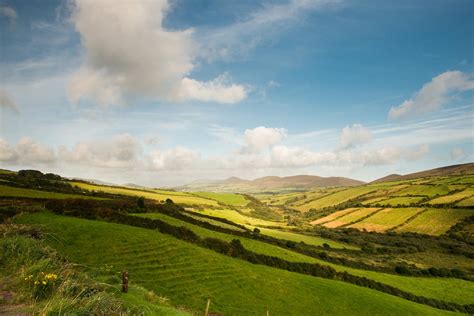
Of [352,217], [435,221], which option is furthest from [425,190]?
[435,221]

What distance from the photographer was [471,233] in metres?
99.3

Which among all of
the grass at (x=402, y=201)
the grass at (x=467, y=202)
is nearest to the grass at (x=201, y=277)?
the grass at (x=467, y=202)

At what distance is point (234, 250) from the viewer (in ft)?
118

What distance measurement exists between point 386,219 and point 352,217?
16095mm

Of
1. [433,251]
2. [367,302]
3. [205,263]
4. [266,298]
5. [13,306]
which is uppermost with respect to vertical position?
[13,306]

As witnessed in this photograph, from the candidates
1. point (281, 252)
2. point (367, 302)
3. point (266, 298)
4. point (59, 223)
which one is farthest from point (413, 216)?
point (59, 223)

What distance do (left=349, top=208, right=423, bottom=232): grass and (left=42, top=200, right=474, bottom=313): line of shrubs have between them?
84340 millimetres

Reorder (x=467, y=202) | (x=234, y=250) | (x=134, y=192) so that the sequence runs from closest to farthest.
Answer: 1. (x=234, y=250)
2. (x=134, y=192)
3. (x=467, y=202)

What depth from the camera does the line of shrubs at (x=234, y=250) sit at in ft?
114

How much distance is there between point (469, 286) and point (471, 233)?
194 feet

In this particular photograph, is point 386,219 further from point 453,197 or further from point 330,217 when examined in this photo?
point 453,197

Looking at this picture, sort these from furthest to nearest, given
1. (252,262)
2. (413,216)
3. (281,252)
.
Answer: (413,216)
(281,252)
(252,262)

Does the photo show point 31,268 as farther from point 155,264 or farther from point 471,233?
point 471,233

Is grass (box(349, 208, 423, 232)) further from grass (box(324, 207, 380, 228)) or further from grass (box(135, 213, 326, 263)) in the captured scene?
grass (box(135, 213, 326, 263))
